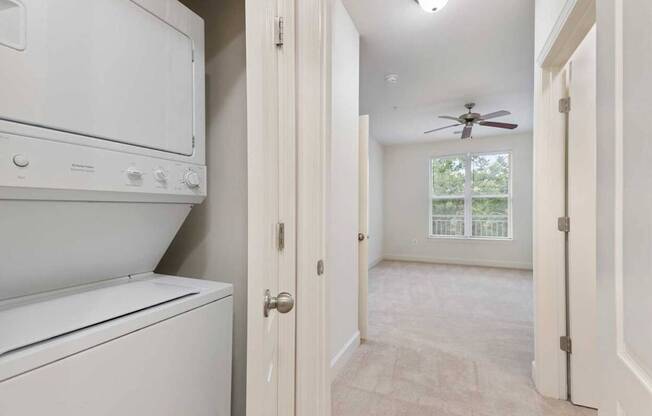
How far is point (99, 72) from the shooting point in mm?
710

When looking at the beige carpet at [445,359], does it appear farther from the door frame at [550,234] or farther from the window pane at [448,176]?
the window pane at [448,176]

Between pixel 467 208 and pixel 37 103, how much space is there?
644 centimetres

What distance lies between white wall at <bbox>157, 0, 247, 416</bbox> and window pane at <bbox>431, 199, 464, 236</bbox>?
5.91 metres

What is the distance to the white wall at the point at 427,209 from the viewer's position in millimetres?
5598

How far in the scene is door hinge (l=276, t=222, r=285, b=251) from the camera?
862 millimetres

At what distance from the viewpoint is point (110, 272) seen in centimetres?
88

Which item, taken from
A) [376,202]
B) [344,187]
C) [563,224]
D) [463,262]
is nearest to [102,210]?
[344,187]

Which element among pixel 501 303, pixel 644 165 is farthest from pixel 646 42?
pixel 501 303

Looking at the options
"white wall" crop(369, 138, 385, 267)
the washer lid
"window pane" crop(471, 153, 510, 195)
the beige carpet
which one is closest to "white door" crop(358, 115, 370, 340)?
the beige carpet

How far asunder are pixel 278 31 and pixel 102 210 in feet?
2.25

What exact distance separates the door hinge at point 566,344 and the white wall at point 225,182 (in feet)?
6.19

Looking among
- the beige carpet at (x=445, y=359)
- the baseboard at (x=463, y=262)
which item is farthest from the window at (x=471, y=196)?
the beige carpet at (x=445, y=359)

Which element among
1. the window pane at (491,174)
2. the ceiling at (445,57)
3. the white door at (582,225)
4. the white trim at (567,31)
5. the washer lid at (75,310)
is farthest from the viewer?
the window pane at (491,174)

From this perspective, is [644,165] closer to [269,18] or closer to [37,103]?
[269,18]
